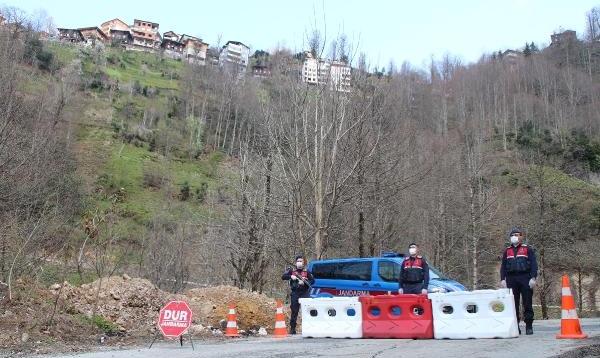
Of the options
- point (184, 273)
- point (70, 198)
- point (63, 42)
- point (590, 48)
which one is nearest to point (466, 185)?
point (184, 273)

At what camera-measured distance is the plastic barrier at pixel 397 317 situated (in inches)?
419

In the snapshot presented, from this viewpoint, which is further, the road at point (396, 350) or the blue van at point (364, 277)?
the blue van at point (364, 277)

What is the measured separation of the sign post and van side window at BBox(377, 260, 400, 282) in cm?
698

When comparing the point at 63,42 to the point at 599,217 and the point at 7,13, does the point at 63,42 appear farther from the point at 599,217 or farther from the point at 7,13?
the point at 599,217

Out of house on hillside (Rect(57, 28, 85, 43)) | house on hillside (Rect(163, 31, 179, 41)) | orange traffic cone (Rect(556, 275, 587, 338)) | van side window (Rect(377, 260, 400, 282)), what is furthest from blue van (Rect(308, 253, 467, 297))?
house on hillside (Rect(163, 31, 179, 41))

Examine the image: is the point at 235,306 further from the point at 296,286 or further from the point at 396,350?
the point at 396,350

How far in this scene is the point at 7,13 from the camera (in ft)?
128

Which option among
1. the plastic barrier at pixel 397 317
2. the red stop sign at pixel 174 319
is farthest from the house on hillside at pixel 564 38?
the red stop sign at pixel 174 319

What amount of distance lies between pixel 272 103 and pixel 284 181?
3245 millimetres

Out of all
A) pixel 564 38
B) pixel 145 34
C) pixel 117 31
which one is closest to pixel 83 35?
pixel 117 31

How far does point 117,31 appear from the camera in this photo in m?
139

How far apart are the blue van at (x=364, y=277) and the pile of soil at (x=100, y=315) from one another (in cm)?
214

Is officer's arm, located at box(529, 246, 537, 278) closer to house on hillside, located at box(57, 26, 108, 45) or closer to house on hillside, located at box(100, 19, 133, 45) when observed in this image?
house on hillside, located at box(57, 26, 108, 45)

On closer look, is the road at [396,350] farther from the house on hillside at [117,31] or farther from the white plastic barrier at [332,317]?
the house on hillside at [117,31]
